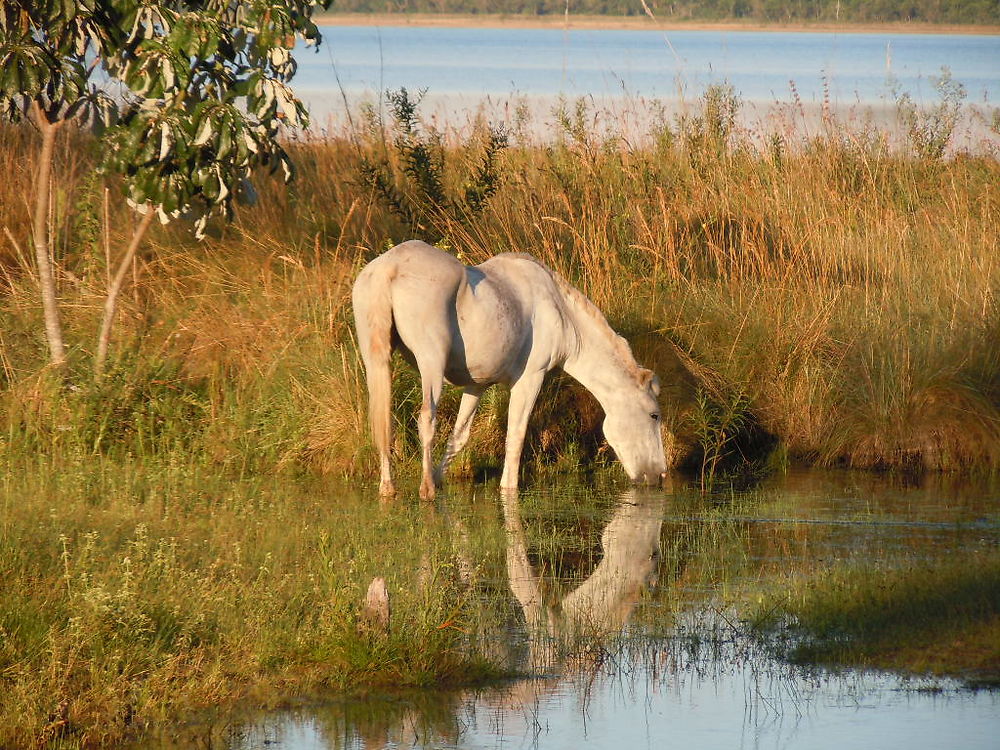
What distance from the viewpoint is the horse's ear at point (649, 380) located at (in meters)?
10.8

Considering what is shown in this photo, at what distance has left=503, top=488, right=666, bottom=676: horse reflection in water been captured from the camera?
673 centimetres

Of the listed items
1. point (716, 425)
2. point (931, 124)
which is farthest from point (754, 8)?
point (716, 425)

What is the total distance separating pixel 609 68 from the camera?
22.1 m

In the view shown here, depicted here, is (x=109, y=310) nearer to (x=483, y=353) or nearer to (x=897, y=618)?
(x=483, y=353)

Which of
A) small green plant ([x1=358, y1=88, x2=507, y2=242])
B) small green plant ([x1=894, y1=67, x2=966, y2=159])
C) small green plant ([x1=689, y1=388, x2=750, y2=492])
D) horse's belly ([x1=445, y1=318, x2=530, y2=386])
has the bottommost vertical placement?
small green plant ([x1=689, y1=388, x2=750, y2=492])

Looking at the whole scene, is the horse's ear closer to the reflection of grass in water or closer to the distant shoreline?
the reflection of grass in water

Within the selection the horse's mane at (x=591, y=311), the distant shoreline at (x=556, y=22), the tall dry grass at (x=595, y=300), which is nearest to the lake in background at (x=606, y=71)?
the distant shoreline at (x=556, y=22)

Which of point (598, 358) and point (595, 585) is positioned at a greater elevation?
point (598, 358)

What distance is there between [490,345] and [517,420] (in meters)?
0.74

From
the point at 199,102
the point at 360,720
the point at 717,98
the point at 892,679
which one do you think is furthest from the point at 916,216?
the point at 360,720

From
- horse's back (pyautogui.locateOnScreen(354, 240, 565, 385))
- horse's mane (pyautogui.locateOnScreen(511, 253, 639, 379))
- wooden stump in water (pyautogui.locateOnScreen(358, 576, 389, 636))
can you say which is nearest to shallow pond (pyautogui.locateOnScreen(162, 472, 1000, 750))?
wooden stump in water (pyautogui.locateOnScreen(358, 576, 389, 636))

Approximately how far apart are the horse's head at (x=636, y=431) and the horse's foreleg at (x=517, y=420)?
27.6 inches

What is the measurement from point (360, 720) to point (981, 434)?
7.16 metres

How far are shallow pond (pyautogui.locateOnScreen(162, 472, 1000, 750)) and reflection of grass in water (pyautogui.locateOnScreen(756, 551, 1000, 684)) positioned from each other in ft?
0.60
